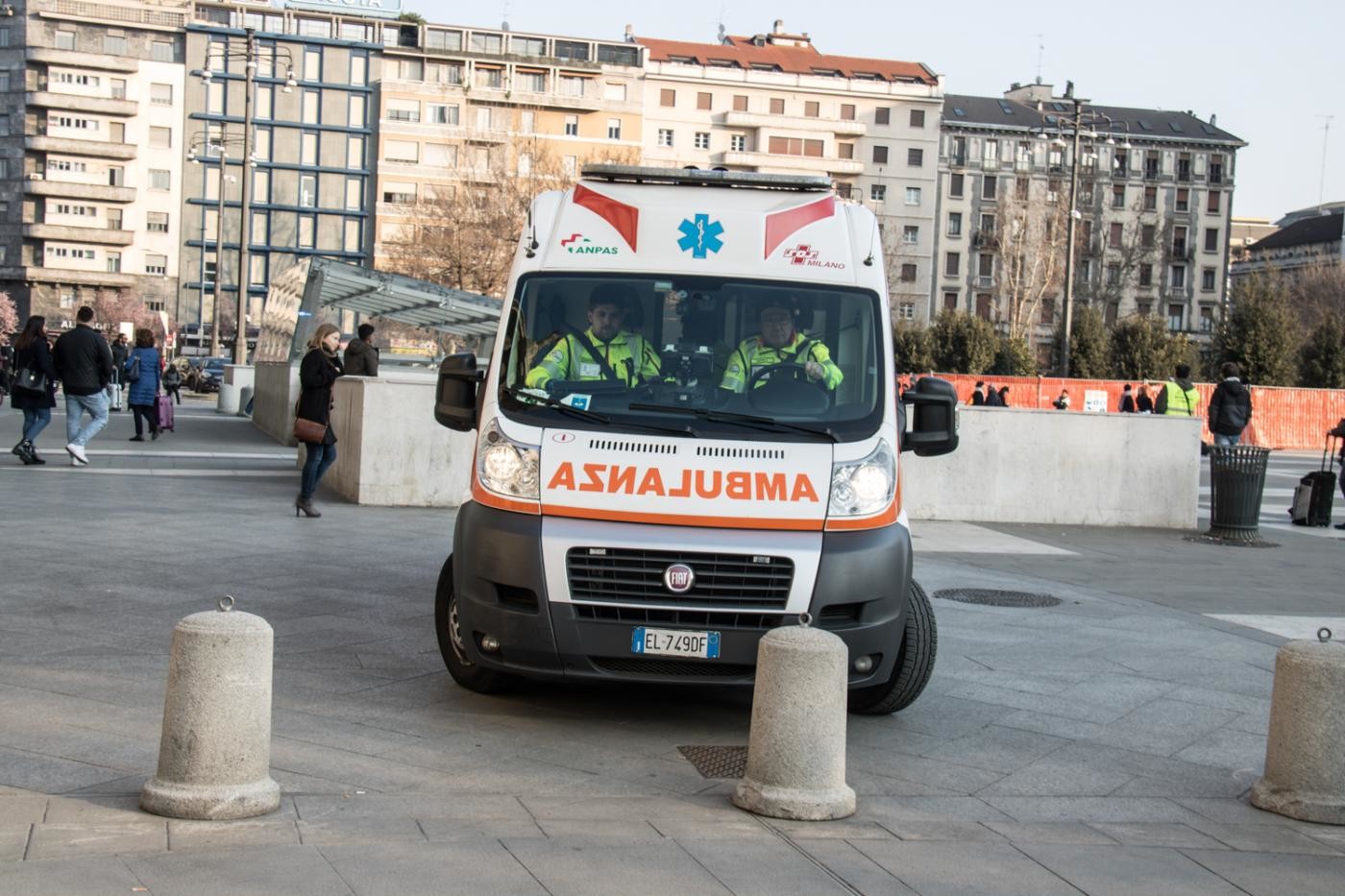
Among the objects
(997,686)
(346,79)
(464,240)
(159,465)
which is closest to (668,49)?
(346,79)

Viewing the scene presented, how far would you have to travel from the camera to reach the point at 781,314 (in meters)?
7.48

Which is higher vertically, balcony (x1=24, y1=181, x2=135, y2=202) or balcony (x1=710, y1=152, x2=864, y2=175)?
balcony (x1=710, y1=152, x2=864, y2=175)

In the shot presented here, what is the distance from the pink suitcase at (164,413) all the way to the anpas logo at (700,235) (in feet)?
65.5

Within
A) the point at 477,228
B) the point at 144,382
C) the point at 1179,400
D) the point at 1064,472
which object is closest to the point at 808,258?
the point at 1064,472

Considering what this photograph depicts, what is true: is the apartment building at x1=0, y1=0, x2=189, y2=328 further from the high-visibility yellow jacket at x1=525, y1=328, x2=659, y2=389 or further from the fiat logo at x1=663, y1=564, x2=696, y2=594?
the fiat logo at x1=663, y1=564, x2=696, y2=594

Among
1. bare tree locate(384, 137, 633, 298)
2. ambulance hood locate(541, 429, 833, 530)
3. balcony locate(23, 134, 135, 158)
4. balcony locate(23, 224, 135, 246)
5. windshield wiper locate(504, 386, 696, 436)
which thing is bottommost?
ambulance hood locate(541, 429, 833, 530)

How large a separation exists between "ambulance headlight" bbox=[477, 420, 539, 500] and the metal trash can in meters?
11.7

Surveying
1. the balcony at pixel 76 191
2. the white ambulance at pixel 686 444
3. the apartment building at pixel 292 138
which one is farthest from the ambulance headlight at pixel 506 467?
the balcony at pixel 76 191

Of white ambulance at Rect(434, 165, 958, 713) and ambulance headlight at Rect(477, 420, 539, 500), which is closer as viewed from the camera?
white ambulance at Rect(434, 165, 958, 713)

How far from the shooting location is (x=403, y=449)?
16.1 meters

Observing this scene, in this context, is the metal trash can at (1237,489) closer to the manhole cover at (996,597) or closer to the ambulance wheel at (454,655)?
the manhole cover at (996,597)

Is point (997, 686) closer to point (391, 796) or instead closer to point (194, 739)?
point (391, 796)

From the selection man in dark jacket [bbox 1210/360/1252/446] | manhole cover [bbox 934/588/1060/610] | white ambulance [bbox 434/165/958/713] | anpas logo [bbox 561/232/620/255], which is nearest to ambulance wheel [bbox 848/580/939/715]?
white ambulance [bbox 434/165/958/713]

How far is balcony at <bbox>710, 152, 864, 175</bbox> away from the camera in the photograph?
104562 millimetres
